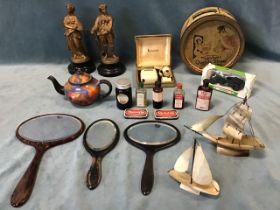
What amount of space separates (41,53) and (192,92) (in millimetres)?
713

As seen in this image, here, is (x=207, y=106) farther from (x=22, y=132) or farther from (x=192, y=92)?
(x=22, y=132)

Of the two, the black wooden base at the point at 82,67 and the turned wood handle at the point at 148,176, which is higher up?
→ the black wooden base at the point at 82,67

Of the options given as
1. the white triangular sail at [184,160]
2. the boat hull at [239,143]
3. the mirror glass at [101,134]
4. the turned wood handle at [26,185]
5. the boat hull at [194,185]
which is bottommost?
the turned wood handle at [26,185]

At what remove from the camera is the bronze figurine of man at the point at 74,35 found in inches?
43.9

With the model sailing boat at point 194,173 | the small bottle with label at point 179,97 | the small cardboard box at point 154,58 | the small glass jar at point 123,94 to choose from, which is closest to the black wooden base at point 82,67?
the small cardboard box at point 154,58

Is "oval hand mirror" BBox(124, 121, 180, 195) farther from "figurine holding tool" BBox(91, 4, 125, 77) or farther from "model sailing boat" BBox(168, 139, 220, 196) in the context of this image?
"figurine holding tool" BBox(91, 4, 125, 77)

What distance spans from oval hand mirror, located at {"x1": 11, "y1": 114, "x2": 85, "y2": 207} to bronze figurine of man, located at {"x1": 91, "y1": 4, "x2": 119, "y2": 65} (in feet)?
1.18

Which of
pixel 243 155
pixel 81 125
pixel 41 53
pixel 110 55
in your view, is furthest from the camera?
pixel 41 53

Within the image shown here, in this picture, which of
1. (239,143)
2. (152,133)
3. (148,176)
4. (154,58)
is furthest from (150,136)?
(154,58)

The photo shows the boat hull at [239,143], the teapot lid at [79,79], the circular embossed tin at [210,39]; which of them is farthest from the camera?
the circular embossed tin at [210,39]

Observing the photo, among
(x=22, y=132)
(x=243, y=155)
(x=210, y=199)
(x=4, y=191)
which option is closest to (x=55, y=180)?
(x=4, y=191)

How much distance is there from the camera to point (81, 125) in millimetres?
905

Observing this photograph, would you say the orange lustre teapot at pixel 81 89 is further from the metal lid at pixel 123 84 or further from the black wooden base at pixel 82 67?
the black wooden base at pixel 82 67

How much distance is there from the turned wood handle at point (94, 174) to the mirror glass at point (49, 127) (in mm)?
151
